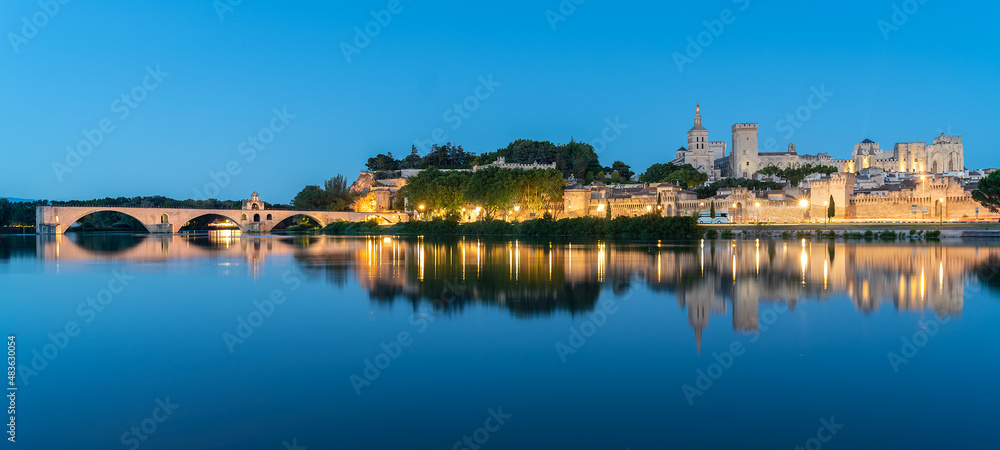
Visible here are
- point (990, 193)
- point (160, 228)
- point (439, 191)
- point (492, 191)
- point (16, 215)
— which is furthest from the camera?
point (16, 215)

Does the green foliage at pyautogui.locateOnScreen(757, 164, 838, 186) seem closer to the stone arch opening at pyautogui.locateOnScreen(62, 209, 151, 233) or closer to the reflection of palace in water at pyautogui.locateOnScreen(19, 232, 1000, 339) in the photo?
the reflection of palace in water at pyautogui.locateOnScreen(19, 232, 1000, 339)

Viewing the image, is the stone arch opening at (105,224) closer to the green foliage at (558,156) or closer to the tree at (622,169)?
the green foliage at (558,156)

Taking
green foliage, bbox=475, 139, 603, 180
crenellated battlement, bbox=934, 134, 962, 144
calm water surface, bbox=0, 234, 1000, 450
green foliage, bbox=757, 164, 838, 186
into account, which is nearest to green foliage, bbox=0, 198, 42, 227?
green foliage, bbox=475, 139, 603, 180

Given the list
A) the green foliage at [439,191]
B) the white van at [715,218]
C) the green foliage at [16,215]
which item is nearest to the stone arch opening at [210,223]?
the green foliage at [16,215]

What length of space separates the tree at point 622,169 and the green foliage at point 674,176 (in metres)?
7.21

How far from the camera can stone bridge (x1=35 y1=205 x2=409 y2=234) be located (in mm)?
57062

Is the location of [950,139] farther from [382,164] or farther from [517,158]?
[382,164]

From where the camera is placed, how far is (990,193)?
3534cm

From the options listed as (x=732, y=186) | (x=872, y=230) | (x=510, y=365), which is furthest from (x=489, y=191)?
(x=510, y=365)

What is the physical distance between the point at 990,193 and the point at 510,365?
38.4 metres

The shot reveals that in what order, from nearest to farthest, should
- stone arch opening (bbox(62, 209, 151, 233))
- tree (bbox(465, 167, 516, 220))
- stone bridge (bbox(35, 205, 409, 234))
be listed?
tree (bbox(465, 167, 516, 220))
stone bridge (bbox(35, 205, 409, 234))
stone arch opening (bbox(62, 209, 151, 233))

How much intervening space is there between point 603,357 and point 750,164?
76.8m

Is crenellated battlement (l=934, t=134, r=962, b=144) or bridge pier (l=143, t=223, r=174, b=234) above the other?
crenellated battlement (l=934, t=134, r=962, b=144)

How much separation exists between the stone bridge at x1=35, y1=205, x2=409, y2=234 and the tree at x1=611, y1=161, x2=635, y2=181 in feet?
99.6
